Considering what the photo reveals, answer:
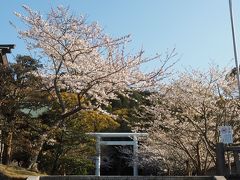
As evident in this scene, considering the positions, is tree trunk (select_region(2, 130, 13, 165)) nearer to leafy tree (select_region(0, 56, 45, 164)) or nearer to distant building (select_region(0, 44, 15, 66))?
leafy tree (select_region(0, 56, 45, 164))

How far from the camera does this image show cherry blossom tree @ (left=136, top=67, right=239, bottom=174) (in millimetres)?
15016

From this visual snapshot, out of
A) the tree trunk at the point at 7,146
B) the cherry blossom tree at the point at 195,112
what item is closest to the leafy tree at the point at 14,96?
the tree trunk at the point at 7,146

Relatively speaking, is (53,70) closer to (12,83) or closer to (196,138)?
(12,83)

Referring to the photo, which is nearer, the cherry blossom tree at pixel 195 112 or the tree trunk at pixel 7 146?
the tree trunk at pixel 7 146

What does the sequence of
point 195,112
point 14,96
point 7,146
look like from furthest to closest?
point 195,112, point 14,96, point 7,146

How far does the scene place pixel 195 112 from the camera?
15.5 meters

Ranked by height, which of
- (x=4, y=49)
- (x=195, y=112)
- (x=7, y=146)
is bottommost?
(x=7, y=146)

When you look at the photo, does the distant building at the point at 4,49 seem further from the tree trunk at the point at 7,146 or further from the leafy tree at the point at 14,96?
the tree trunk at the point at 7,146

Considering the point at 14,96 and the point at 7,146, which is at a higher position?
the point at 14,96

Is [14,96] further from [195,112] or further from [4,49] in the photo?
[195,112]

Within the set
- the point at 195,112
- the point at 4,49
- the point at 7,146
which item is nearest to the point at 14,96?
the point at 7,146

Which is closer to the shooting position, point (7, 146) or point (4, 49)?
point (7, 146)

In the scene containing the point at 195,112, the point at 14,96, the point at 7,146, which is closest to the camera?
the point at 7,146

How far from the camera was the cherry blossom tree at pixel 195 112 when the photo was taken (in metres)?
15.0
